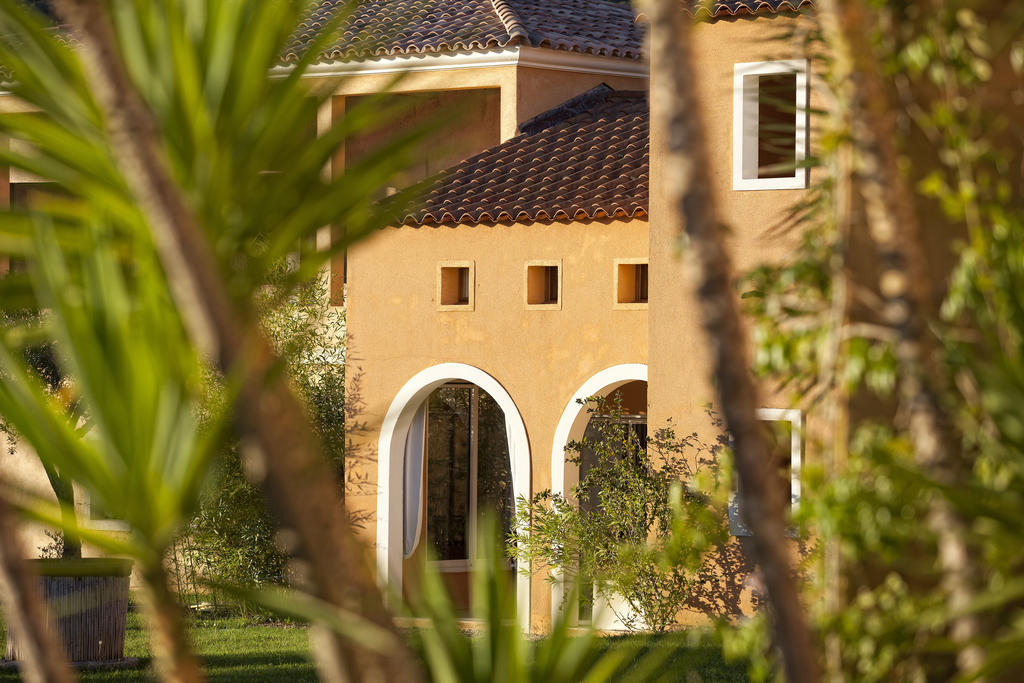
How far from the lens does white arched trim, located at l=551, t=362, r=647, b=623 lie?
609 inches

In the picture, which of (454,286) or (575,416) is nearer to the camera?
(575,416)

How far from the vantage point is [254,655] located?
14.5 m

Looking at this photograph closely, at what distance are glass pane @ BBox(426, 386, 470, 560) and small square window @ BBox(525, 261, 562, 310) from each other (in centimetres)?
258

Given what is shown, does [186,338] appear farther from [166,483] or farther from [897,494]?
[897,494]

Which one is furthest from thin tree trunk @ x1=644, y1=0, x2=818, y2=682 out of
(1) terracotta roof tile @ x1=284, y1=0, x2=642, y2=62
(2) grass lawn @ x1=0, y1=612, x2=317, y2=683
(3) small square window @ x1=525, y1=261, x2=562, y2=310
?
(1) terracotta roof tile @ x1=284, y1=0, x2=642, y2=62

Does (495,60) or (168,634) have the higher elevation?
(495,60)

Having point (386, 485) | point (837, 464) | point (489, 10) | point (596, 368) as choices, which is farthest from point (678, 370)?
point (837, 464)

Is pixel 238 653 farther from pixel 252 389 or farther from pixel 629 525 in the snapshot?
pixel 252 389

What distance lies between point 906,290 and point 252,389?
1104 mm

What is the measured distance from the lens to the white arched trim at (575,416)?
50.8 ft

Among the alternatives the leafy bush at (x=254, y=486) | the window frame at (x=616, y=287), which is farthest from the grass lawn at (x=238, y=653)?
the window frame at (x=616, y=287)

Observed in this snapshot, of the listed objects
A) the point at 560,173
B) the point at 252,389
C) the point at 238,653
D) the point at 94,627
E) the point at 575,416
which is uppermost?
the point at 560,173

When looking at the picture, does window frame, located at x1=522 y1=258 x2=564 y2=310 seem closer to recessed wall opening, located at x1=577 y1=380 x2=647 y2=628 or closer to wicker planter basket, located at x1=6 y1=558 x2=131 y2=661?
recessed wall opening, located at x1=577 y1=380 x2=647 y2=628

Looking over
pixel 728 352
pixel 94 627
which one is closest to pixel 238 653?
pixel 94 627
